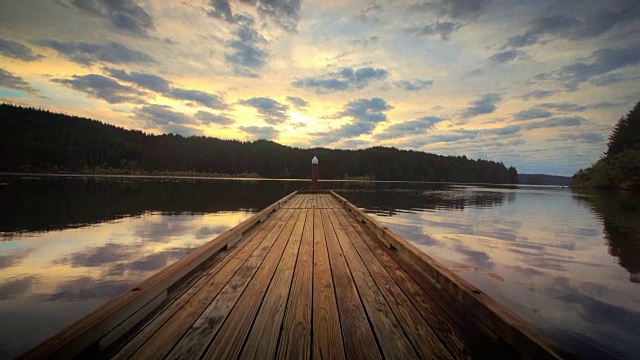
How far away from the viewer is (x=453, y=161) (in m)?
123

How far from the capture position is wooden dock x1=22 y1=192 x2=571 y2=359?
2.04 metres

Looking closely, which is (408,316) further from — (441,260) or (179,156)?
(179,156)

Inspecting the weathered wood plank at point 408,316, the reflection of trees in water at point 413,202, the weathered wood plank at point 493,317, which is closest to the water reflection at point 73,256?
the weathered wood plank at point 408,316

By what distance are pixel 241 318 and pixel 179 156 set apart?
4638 inches

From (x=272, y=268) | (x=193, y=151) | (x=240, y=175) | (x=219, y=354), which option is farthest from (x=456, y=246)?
(x=193, y=151)

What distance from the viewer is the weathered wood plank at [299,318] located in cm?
210

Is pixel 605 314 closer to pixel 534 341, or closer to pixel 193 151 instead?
pixel 534 341

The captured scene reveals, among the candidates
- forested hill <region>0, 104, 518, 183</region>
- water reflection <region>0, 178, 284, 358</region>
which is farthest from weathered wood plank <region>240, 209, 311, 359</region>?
forested hill <region>0, 104, 518, 183</region>

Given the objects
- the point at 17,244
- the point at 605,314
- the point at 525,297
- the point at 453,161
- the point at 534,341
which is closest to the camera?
the point at 534,341

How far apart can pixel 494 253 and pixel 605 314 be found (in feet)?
11.5

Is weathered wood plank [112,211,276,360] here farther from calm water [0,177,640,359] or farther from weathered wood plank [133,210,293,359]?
calm water [0,177,640,359]

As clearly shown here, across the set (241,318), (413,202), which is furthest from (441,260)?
(413,202)

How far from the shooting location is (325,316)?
2637 mm

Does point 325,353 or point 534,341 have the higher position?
point 534,341
